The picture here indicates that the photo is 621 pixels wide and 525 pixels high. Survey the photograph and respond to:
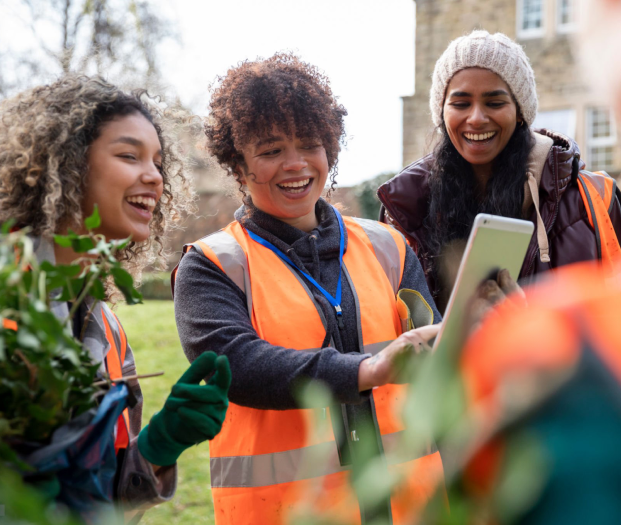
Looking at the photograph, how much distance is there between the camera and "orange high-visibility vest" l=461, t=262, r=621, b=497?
538 mm

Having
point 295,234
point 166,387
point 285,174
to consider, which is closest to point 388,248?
point 295,234

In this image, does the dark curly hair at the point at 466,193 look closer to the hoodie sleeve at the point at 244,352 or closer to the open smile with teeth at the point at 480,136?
the open smile with teeth at the point at 480,136

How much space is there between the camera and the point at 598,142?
50.3 ft

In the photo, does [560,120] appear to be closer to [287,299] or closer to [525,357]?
[287,299]

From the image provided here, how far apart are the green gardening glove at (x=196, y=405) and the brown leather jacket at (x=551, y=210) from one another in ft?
4.63

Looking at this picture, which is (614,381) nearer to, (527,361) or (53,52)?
(527,361)

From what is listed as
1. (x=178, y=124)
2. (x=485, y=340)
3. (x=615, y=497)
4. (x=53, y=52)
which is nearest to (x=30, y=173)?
(x=178, y=124)

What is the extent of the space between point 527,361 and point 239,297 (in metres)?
1.44

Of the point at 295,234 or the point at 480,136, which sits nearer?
the point at 295,234

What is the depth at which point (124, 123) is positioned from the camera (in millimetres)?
2061

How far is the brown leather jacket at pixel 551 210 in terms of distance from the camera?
98.9 inches

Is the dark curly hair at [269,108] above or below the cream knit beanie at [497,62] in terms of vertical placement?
below

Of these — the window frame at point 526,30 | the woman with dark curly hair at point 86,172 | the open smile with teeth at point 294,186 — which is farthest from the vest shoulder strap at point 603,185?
the window frame at point 526,30

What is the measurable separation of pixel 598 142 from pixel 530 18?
353 centimetres
